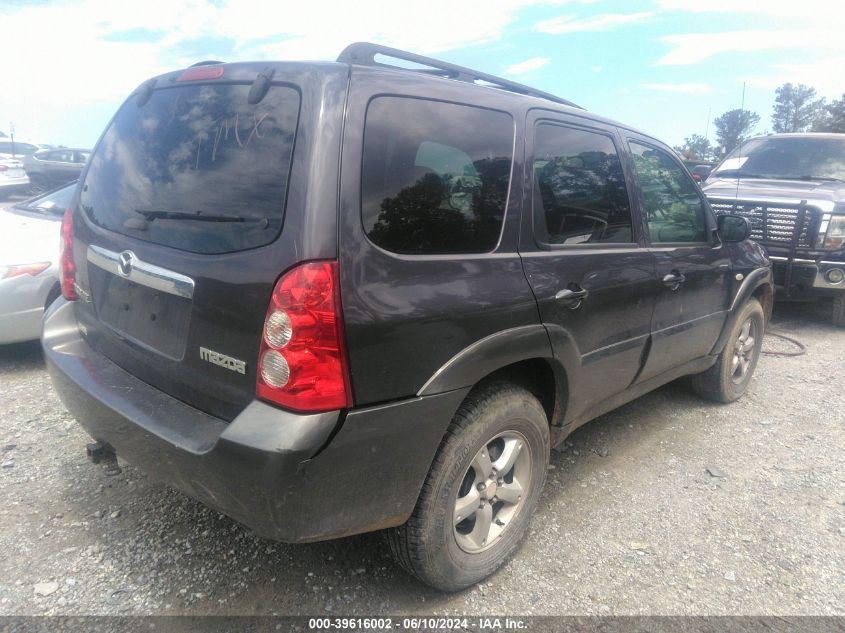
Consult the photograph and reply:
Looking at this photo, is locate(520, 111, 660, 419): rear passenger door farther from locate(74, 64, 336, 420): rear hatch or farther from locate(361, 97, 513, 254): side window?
locate(74, 64, 336, 420): rear hatch

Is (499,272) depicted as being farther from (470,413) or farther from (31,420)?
(31,420)

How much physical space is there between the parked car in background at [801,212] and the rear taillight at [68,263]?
5983 millimetres

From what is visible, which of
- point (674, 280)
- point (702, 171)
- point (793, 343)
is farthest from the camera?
point (702, 171)

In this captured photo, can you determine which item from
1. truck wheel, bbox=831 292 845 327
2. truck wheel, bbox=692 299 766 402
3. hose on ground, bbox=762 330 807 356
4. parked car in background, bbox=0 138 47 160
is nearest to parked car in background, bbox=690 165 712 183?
truck wheel, bbox=831 292 845 327

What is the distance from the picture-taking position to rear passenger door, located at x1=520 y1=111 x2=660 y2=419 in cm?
241

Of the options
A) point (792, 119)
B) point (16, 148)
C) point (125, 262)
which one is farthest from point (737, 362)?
point (792, 119)

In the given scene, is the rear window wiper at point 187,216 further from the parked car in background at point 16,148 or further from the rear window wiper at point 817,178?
the parked car in background at point 16,148

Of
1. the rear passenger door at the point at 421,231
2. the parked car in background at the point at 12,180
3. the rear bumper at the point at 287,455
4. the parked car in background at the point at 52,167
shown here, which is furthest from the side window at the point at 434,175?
the parked car in background at the point at 52,167

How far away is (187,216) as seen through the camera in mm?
2002

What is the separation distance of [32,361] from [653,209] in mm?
4361

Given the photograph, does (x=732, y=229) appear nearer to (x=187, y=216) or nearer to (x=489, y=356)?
(x=489, y=356)

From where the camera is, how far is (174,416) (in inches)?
78.0

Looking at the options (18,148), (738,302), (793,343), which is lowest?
(793,343)

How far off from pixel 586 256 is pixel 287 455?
61.9 inches
